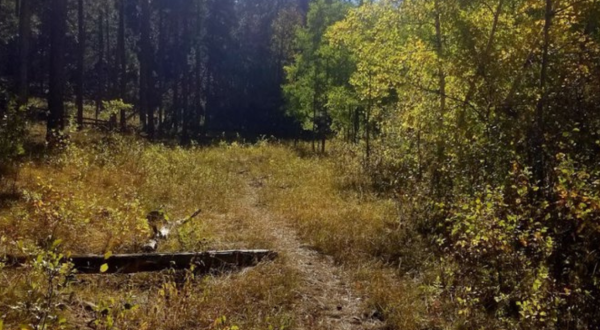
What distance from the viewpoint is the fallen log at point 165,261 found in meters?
5.40

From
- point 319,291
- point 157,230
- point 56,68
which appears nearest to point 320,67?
point 56,68

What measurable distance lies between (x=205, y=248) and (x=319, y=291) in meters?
1.81

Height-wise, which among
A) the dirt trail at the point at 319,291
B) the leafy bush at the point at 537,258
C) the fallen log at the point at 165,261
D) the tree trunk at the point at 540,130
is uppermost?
the tree trunk at the point at 540,130

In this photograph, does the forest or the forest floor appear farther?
the forest

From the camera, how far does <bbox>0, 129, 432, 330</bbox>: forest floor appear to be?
14.1 ft

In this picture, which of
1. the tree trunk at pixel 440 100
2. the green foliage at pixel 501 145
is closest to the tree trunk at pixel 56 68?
the green foliage at pixel 501 145

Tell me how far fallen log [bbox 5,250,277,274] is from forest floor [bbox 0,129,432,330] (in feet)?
0.46

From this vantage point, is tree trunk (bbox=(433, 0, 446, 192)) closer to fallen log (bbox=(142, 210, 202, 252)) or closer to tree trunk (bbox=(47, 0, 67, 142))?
fallen log (bbox=(142, 210, 202, 252))

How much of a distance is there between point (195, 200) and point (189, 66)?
30.6m

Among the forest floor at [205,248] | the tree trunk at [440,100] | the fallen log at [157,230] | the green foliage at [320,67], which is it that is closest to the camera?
the forest floor at [205,248]

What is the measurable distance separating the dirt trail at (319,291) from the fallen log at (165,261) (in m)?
0.65

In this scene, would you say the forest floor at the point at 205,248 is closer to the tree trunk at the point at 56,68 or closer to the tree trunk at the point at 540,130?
the tree trunk at the point at 540,130

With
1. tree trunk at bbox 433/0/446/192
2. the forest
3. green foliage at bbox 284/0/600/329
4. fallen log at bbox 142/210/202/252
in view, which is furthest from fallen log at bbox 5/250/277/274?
tree trunk at bbox 433/0/446/192

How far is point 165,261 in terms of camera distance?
231 inches
